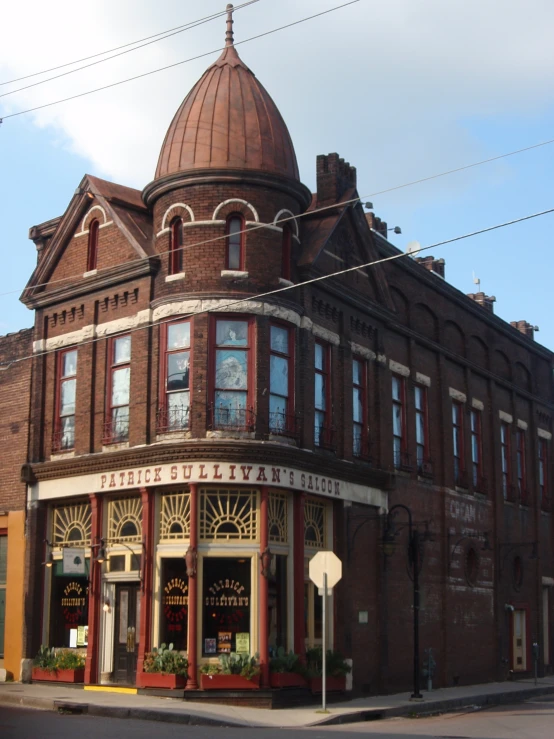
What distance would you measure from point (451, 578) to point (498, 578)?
3.80 m

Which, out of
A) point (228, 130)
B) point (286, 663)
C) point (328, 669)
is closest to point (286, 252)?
point (228, 130)

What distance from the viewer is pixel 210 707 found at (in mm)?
21438

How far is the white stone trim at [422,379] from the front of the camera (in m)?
32.0

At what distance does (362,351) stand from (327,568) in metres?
8.28

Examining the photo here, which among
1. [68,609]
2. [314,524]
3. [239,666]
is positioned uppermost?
[314,524]

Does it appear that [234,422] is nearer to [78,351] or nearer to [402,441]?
[78,351]

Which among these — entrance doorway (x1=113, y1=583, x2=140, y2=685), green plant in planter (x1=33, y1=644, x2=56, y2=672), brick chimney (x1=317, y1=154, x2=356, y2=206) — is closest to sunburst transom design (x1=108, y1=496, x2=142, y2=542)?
entrance doorway (x1=113, y1=583, x2=140, y2=685)

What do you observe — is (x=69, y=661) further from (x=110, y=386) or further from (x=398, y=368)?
(x=398, y=368)

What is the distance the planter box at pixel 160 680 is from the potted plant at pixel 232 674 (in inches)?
19.4

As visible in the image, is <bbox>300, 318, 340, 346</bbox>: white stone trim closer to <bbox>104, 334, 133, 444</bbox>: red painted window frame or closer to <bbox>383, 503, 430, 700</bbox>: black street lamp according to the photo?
<bbox>104, 334, 133, 444</bbox>: red painted window frame

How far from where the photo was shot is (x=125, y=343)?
26.4m

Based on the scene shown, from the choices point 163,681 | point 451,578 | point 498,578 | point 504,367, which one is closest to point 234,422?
point 163,681

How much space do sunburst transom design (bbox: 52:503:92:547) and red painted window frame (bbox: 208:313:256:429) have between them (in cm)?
501

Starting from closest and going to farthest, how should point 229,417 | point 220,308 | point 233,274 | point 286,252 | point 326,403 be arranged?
point 229,417
point 220,308
point 233,274
point 286,252
point 326,403
